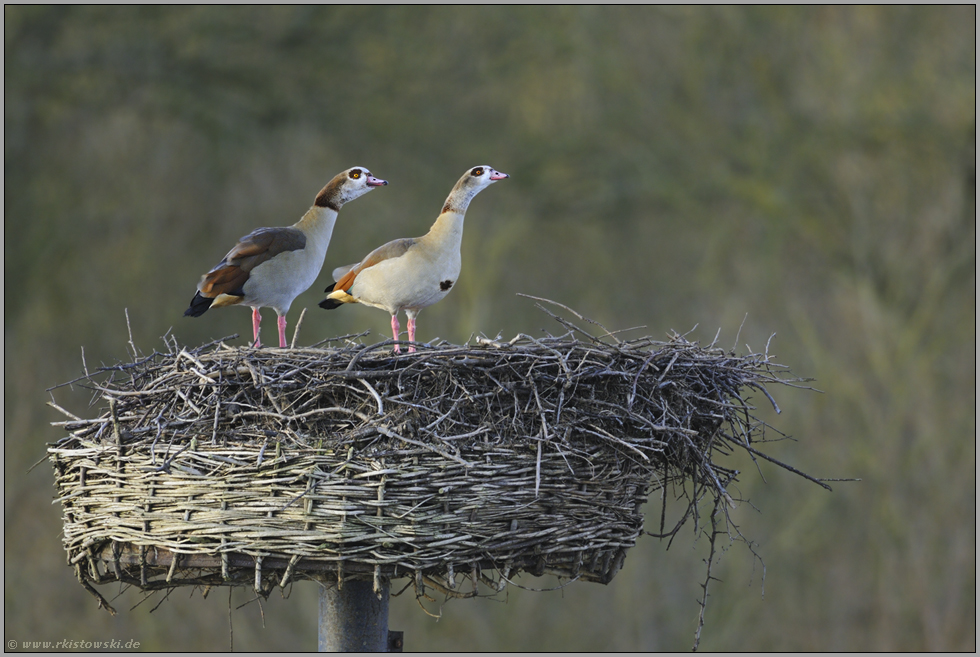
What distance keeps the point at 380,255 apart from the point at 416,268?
0.83ft

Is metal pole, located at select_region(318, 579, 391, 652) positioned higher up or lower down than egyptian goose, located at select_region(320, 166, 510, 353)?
lower down

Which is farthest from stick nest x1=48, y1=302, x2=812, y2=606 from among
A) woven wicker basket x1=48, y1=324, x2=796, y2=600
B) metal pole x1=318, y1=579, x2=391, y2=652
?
metal pole x1=318, y1=579, x2=391, y2=652

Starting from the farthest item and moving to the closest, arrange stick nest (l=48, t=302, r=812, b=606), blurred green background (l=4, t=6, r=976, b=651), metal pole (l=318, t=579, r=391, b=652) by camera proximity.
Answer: blurred green background (l=4, t=6, r=976, b=651) < metal pole (l=318, t=579, r=391, b=652) < stick nest (l=48, t=302, r=812, b=606)

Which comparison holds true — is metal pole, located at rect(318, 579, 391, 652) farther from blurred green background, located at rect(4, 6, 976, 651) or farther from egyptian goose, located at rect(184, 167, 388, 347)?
blurred green background, located at rect(4, 6, 976, 651)

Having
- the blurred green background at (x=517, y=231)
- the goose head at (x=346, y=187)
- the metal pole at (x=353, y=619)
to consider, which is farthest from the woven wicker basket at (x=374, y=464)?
the blurred green background at (x=517, y=231)

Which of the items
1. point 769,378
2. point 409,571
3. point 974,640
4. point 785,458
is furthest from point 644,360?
point 974,640

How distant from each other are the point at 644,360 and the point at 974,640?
8221 mm

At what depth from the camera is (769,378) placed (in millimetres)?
4625

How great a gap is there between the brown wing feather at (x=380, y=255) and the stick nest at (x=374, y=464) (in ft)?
2.71

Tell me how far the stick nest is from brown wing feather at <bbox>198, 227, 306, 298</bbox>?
0.59 meters

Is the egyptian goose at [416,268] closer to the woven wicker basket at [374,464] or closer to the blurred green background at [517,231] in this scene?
the woven wicker basket at [374,464]

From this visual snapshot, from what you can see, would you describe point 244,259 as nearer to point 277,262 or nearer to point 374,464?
point 277,262

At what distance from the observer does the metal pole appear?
419cm

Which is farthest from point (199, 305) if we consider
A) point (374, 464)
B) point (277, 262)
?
point (374, 464)
